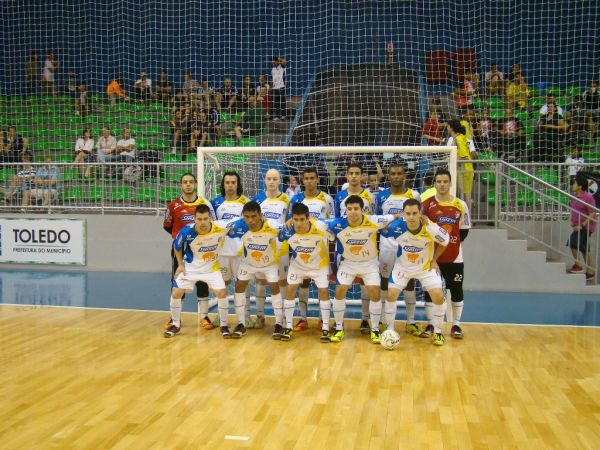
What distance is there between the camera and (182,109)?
39.3ft

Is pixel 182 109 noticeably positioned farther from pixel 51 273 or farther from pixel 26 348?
pixel 26 348

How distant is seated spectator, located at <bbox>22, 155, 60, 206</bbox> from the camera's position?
36.2ft

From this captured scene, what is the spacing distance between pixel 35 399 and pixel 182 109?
8382 mm

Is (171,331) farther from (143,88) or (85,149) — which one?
(143,88)

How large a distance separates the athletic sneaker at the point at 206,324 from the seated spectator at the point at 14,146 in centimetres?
722

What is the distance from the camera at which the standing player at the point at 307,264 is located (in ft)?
20.3

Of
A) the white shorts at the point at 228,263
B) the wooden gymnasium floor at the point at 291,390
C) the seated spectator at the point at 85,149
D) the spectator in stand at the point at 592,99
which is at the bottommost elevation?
the wooden gymnasium floor at the point at 291,390

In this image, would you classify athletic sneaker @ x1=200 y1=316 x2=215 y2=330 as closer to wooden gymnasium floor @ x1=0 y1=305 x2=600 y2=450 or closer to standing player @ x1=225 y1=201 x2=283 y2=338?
wooden gymnasium floor @ x1=0 y1=305 x2=600 y2=450

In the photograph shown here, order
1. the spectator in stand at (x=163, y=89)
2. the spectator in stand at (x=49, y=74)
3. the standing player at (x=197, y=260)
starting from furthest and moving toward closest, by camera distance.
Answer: the spectator in stand at (x=49, y=74) → the spectator in stand at (x=163, y=89) → the standing player at (x=197, y=260)

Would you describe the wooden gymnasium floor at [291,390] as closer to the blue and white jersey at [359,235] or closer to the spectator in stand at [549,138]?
the blue and white jersey at [359,235]

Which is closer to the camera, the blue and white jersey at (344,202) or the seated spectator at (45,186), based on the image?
the blue and white jersey at (344,202)

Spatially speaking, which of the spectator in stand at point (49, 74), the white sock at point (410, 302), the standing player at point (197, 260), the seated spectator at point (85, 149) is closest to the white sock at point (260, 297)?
the standing player at point (197, 260)

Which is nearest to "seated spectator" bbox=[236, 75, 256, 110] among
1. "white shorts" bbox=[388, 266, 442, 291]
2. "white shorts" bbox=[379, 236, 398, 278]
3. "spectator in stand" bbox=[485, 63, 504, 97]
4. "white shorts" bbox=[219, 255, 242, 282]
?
"spectator in stand" bbox=[485, 63, 504, 97]

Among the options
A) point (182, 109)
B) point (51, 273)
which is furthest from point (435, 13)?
point (51, 273)
